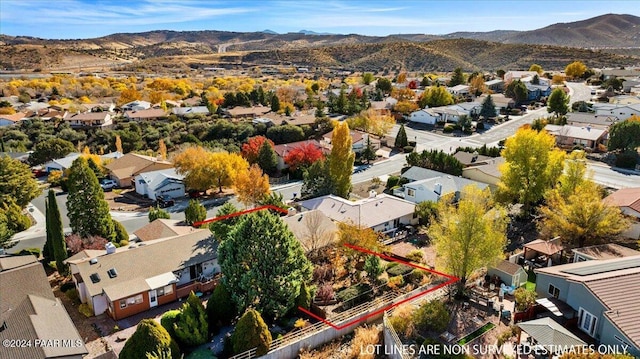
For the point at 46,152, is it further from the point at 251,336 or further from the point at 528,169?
the point at 528,169

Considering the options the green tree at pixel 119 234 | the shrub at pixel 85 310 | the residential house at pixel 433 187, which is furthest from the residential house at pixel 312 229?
the green tree at pixel 119 234

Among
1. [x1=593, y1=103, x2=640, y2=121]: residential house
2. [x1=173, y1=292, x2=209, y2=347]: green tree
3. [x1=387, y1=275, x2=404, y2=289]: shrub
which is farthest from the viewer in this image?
[x1=593, y1=103, x2=640, y2=121]: residential house

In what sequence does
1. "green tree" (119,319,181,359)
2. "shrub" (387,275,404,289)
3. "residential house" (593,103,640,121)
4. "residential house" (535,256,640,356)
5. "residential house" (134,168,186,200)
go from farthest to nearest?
"residential house" (593,103,640,121)
"residential house" (134,168,186,200)
"shrub" (387,275,404,289)
"residential house" (535,256,640,356)
"green tree" (119,319,181,359)

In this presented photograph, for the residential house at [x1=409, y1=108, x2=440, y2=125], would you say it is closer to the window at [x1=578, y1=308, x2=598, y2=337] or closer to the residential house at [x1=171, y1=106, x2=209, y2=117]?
the residential house at [x1=171, y1=106, x2=209, y2=117]

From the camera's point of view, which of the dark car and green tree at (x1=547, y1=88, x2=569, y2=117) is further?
green tree at (x1=547, y1=88, x2=569, y2=117)

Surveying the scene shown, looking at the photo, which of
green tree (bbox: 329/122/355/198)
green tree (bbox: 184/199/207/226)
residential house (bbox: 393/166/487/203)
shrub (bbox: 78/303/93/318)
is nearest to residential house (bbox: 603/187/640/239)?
residential house (bbox: 393/166/487/203)

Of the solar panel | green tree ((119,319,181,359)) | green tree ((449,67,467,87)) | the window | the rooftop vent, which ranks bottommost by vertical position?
the window
